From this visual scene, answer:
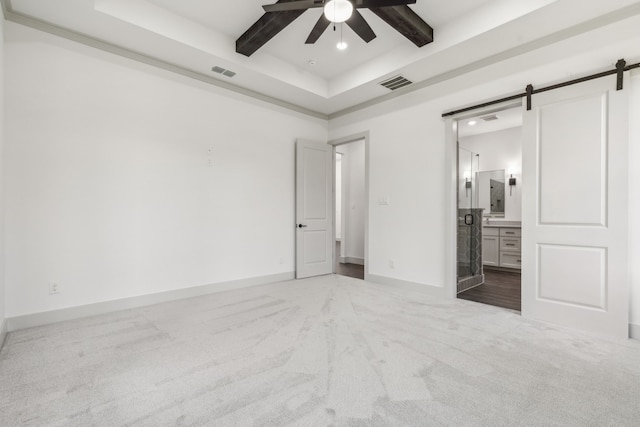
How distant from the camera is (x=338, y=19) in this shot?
2.35 metres

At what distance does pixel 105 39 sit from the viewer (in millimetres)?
3250

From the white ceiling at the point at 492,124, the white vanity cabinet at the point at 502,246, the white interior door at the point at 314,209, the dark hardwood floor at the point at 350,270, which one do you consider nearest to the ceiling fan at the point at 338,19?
the white interior door at the point at 314,209

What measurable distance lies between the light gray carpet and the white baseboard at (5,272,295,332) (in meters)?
0.16

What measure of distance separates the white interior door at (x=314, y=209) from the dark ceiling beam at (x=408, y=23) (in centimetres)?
234

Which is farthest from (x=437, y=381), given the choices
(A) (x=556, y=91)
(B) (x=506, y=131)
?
(B) (x=506, y=131)

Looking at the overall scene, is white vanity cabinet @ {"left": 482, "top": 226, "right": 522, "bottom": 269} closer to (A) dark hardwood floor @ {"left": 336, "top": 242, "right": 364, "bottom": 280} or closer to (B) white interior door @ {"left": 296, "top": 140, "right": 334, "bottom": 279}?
(A) dark hardwood floor @ {"left": 336, "top": 242, "right": 364, "bottom": 280}

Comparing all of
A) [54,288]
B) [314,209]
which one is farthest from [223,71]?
[54,288]

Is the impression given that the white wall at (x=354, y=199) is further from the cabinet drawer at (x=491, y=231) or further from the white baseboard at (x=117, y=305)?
the white baseboard at (x=117, y=305)

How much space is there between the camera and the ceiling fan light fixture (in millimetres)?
2237

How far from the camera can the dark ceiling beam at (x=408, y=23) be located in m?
2.91

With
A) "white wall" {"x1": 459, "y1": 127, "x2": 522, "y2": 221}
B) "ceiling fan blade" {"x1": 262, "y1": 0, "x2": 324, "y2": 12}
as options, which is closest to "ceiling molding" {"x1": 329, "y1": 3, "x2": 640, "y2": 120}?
"ceiling fan blade" {"x1": 262, "y1": 0, "x2": 324, "y2": 12}

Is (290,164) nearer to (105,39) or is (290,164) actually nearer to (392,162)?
(392,162)

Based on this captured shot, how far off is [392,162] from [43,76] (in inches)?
165

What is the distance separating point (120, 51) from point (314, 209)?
11.0 feet
